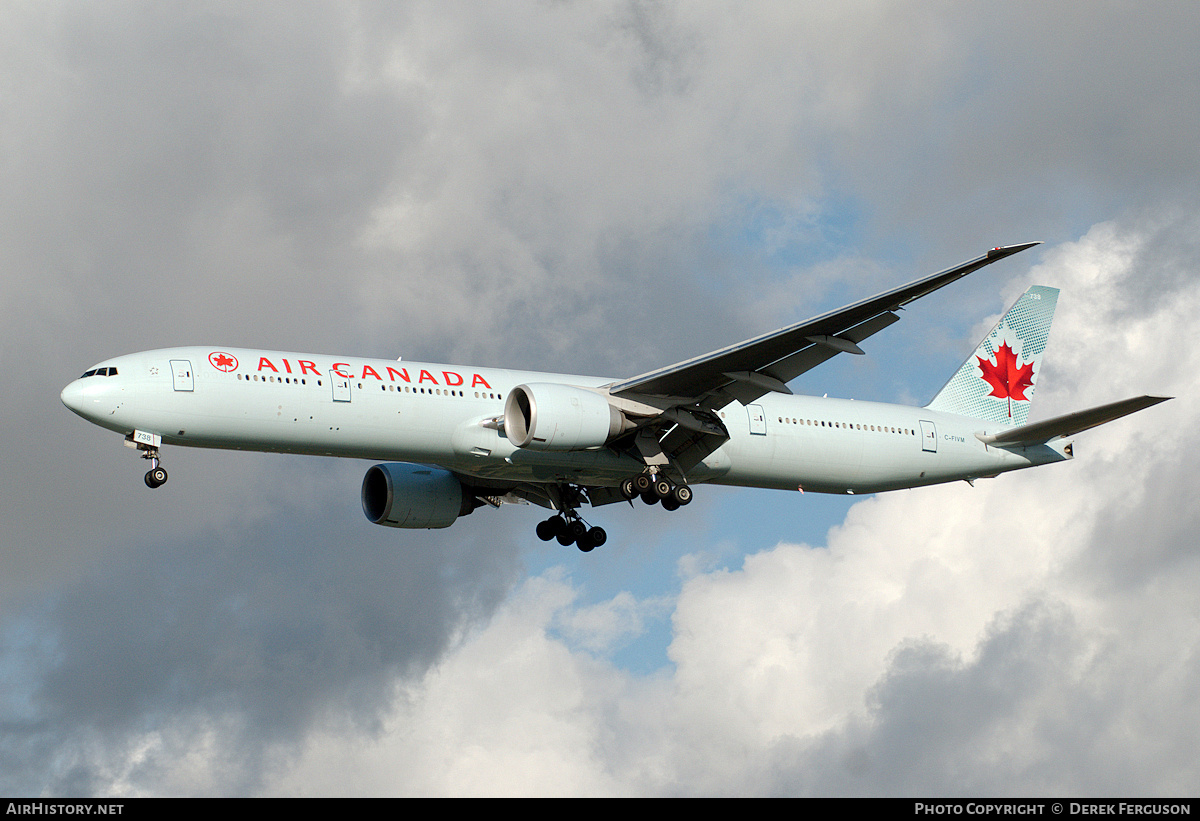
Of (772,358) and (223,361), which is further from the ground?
(772,358)

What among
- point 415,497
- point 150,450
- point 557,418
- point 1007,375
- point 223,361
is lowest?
point 150,450

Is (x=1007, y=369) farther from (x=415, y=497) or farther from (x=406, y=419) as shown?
(x=406, y=419)

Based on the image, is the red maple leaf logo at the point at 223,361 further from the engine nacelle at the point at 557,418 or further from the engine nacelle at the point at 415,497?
the engine nacelle at the point at 415,497

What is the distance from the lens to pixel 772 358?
113ft

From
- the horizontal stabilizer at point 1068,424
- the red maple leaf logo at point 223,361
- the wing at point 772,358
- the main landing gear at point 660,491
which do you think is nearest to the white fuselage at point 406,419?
the red maple leaf logo at point 223,361

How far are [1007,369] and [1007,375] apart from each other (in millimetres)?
277

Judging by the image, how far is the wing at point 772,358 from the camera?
31422 mm

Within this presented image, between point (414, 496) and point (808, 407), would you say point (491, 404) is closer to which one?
point (414, 496)

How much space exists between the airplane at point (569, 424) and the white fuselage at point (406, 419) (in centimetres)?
5

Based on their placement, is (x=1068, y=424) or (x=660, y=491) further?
(x=1068, y=424)

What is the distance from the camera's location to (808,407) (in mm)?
40500

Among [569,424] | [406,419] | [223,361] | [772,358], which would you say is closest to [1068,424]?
[772,358]

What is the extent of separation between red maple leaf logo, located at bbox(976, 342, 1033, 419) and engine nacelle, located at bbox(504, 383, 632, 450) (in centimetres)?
1752
